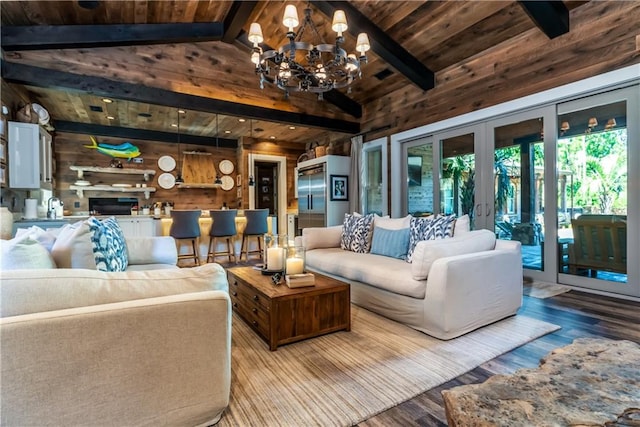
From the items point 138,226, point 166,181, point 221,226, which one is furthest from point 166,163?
point 221,226

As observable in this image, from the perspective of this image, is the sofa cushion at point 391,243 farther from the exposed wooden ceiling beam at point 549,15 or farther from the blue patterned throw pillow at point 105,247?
the exposed wooden ceiling beam at point 549,15

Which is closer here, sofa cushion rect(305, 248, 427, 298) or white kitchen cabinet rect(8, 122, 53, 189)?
sofa cushion rect(305, 248, 427, 298)

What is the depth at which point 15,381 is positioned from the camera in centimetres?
100

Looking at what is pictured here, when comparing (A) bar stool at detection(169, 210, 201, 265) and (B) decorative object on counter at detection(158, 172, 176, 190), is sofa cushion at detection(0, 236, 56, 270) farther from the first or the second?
(B) decorative object on counter at detection(158, 172, 176, 190)

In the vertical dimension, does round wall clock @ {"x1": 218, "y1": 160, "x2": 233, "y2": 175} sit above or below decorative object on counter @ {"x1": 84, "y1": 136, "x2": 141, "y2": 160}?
below

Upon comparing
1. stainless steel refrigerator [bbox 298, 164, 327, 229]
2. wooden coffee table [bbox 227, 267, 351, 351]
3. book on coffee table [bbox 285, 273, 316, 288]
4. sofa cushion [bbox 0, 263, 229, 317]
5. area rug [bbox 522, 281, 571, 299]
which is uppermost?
stainless steel refrigerator [bbox 298, 164, 327, 229]

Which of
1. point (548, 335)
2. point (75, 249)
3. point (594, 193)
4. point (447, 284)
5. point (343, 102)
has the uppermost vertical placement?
point (343, 102)

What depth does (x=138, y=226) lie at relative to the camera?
5316 mm

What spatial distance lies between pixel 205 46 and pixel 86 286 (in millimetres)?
4841

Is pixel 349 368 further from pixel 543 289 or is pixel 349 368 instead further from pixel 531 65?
pixel 531 65

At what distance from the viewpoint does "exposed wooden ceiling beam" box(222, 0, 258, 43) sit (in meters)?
3.80

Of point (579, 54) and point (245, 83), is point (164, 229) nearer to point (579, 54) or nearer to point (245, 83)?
point (245, 83)

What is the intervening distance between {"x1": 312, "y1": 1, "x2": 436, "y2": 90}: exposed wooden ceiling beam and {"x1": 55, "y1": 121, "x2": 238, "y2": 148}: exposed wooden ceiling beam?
4777 millimetres

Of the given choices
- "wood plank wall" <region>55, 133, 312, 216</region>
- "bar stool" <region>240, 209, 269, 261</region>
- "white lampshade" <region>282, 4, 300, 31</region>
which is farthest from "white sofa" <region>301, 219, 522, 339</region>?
"wood plank wall" <region>55, 133, 312, 216</region>
